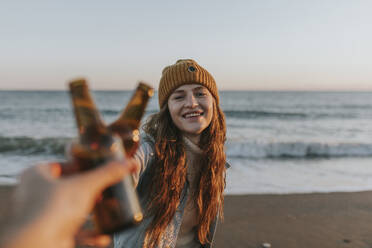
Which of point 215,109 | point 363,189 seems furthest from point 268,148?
point 215,109

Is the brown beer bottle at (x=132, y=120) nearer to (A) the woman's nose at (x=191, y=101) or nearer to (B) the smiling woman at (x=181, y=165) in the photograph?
(B) the smiling woman at (x=181, y=165)

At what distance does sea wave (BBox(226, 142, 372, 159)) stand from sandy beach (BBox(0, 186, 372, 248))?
485 centimetres

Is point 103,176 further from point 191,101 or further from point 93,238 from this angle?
point 191,101

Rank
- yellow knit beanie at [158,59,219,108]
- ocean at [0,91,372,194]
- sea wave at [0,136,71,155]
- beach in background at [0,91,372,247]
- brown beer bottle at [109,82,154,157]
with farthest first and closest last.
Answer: sea wave at [0,136,71,155] < ocean at [0,91,372,194] < beach in background at [0,91,372,247] < yellow knit beanie at [158,59,219,108] < brown beer bottle at [109,82,154,157]

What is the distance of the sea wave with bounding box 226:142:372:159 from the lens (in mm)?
11297

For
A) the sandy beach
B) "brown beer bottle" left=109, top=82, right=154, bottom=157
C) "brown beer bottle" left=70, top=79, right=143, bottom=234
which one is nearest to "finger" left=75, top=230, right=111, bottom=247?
"brown beer bottle" left=70, top=79, right=143, bottom=234

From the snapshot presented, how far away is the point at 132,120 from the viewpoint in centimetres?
93

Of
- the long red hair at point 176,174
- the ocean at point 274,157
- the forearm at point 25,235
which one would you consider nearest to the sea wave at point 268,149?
the ocean at point 274,157

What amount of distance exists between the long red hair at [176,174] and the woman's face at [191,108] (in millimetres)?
138

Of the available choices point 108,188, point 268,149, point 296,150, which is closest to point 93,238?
point 108,188

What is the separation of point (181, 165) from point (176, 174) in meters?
0.10

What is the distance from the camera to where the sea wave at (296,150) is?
11.3 meters

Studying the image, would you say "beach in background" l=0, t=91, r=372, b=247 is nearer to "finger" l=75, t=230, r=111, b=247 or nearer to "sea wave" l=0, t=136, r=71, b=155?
"sea wave" l=0, t=136, r=71, b=155

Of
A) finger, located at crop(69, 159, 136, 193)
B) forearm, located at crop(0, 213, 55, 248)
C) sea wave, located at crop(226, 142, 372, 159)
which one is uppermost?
finger, located at crop(69, 159, 136, 193)
